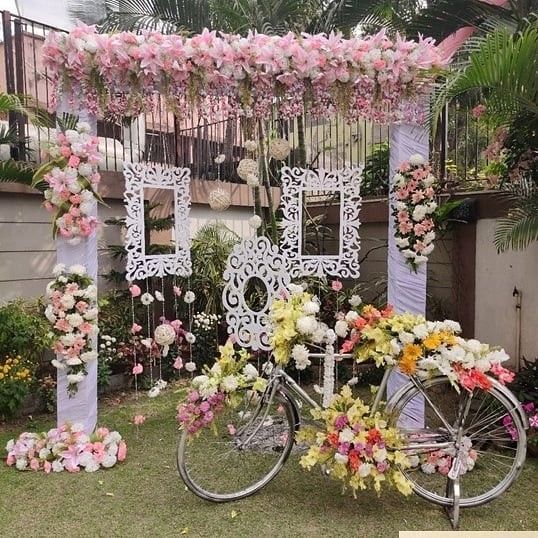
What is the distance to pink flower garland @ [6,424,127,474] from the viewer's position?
3.38 m

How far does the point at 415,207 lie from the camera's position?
3.51m

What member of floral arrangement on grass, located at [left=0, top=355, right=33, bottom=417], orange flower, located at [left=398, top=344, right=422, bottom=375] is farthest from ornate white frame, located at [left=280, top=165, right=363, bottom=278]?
floral arrangement on grass, located at [left=0, top=355, right=33, bottom=417]

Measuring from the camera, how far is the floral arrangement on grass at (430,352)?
269cm

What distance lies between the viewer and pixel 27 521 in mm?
2789

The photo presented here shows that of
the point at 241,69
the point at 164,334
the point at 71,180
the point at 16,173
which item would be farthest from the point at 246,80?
the point at 16,173

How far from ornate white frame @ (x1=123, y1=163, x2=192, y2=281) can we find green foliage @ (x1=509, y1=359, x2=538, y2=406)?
2452mm

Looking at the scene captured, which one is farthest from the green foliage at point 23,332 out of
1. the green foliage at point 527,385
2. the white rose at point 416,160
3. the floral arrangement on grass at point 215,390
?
the green foliage at point 527,385

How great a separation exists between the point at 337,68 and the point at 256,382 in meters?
1.87

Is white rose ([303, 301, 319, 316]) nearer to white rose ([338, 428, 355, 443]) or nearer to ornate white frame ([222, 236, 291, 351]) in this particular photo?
white rose ([338, 428, 355, 443])

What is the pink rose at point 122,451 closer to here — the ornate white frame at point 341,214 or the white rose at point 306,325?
the white rose at point 306,325

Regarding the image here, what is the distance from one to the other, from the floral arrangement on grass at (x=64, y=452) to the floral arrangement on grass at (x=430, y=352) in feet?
5.71

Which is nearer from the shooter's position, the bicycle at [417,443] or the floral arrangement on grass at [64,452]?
the bicycle at [417,443]

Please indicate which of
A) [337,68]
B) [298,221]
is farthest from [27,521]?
[337,68]

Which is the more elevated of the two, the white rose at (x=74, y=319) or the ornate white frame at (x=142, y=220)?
the ornate white frame at (x=142, y=220)
